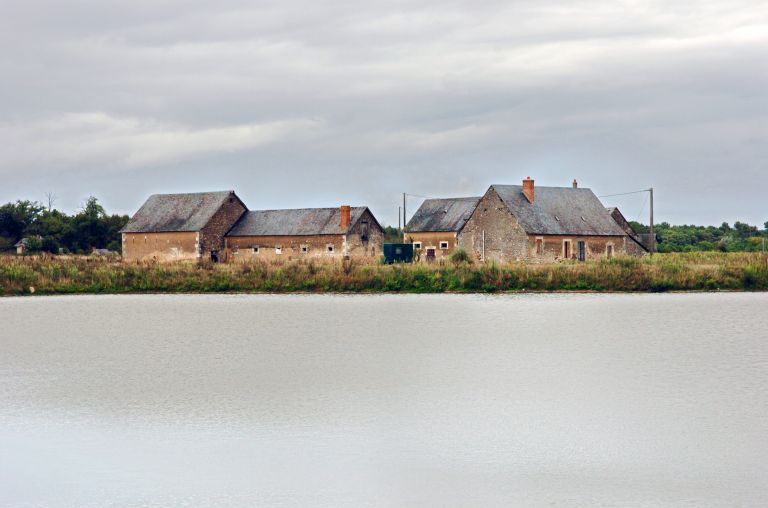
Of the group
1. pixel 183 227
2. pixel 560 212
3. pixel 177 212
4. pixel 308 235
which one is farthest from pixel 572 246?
pixel 177 212

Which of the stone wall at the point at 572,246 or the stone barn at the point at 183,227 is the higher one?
the stone barn at the point at 183,227

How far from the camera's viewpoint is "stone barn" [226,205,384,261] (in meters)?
59.5

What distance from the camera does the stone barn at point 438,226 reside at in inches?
2277

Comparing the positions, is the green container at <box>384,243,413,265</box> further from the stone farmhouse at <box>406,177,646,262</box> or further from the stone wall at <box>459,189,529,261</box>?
the stone farmhouse at <box>406,177,646,262</box>

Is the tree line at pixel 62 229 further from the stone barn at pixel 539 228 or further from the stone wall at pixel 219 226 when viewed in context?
the stone barn at pixel 539 228

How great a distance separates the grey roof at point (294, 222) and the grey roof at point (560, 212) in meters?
11.3

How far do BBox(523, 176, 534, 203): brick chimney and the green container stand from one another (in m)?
7.45

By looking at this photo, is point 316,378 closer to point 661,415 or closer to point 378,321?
point 661,415

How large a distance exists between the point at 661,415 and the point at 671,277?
23243 millimetres

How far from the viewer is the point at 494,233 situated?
52281 mm

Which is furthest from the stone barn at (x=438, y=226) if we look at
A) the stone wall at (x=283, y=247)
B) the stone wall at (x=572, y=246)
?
the stone wall at (x=572, y=246)

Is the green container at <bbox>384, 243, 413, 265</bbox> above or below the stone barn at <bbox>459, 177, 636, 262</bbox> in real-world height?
below

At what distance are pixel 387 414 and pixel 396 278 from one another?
73.7ft

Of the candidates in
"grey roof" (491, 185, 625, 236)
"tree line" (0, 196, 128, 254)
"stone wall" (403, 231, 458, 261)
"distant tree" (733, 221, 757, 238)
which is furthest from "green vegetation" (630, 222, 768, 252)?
"tree line" (0, 196, 128, 254)
